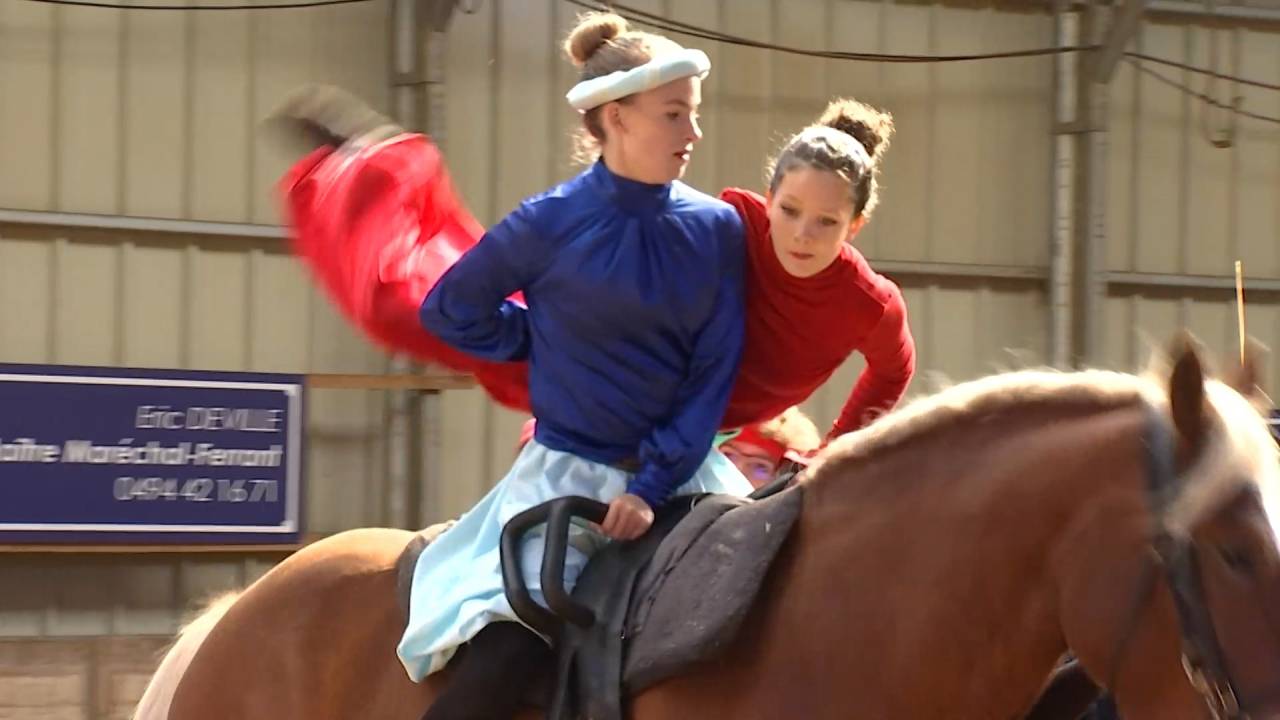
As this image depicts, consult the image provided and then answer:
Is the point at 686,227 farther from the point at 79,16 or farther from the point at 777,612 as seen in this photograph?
the point at 79,16

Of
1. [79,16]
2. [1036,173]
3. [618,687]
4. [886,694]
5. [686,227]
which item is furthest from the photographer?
[1036,173]

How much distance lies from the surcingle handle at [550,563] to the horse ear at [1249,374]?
0.81 metres

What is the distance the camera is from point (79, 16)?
6.26 meters

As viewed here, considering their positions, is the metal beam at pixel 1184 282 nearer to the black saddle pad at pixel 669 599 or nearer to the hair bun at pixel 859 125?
the hair bun at pixel 859 125

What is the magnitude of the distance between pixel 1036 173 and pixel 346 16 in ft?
10.1

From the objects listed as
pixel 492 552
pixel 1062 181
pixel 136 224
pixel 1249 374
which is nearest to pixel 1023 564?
pixel 1249 374

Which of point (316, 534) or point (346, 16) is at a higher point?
point (346, 16)

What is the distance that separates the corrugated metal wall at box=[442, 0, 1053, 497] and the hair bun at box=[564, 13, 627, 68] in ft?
14.3

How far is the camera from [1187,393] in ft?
5.64

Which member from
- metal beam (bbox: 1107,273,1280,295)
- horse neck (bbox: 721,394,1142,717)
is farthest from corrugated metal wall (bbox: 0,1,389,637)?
horse neck (bbox: 721,394,1142,717)

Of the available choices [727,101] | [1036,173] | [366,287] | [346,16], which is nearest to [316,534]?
[346,16]

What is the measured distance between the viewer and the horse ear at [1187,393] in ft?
5.59

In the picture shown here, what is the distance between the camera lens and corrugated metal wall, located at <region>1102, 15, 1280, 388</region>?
773 centimetres


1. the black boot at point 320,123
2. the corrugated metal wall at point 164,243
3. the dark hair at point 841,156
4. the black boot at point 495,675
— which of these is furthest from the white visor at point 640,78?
the corrugated metal wall at point 164,243
